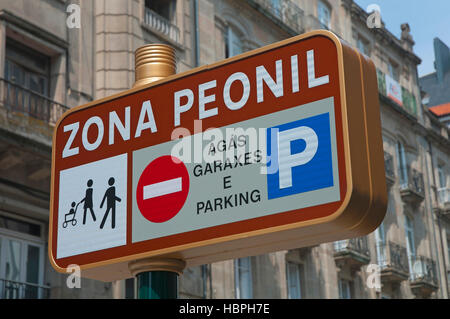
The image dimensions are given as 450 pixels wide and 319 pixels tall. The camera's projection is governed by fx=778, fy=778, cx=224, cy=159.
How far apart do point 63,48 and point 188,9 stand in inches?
217

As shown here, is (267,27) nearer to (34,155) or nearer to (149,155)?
(34,155)

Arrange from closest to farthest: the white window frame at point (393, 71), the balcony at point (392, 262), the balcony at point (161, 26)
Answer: the balcony at point (161, 26) → the balcony at point (392, 262) → the white window frame at point (393, 71)

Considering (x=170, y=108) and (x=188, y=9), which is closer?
(x=170, y=108)

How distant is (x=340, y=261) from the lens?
27.0m

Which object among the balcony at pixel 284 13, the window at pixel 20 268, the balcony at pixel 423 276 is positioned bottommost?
the window at pixel 20 268

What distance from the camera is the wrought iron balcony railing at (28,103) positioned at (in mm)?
15077

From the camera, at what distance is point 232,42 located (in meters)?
24.6

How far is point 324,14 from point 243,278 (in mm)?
13630

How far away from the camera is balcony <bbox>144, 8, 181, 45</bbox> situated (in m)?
20.3

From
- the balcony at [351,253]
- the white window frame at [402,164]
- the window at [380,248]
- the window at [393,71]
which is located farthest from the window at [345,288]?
the window at [393,71]

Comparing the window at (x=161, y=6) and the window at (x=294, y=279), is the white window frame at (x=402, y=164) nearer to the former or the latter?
the window at (x=294, y=279)

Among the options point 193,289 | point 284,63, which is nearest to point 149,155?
point 284,63

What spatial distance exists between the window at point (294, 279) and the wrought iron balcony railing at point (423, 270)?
832cm

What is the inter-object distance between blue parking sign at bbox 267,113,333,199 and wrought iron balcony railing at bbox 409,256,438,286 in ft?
97.8
